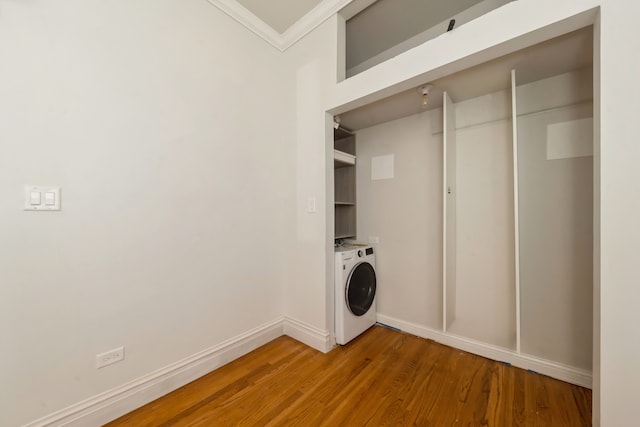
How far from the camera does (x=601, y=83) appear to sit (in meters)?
1.01

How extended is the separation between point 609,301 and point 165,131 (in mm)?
2516

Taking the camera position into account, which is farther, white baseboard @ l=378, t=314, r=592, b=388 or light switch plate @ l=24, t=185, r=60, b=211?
white baseboard @ l=378, t=314, r=592, b=388

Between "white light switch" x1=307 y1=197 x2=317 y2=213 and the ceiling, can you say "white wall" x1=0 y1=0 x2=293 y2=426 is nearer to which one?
"white light switch" x1=307 y1=197 x2=317 y2=213

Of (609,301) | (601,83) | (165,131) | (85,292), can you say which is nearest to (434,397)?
(609,301)

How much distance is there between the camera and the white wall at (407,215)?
2.25 m

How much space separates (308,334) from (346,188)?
1.65m

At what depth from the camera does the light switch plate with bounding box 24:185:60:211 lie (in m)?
1.12

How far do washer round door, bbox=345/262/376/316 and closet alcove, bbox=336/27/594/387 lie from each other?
0.68 feet

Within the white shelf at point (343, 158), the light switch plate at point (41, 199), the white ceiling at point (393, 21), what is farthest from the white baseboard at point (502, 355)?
the white ceiling at point (393, 21)

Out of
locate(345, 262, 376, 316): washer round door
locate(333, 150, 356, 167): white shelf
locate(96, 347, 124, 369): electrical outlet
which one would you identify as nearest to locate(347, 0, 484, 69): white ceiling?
locate(333, 150, 356, 167): white shelf

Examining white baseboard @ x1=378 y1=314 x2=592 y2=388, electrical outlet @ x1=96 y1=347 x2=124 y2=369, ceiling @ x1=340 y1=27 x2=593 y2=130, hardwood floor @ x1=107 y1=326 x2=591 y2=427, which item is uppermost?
ceiling @ x1=340 y1=27 x2=593 y2=130

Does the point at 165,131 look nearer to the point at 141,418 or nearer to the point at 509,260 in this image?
the point at 141,418

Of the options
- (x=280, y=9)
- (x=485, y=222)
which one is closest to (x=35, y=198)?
(x=280, y=9)

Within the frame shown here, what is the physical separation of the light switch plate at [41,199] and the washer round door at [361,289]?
1.99 metres
